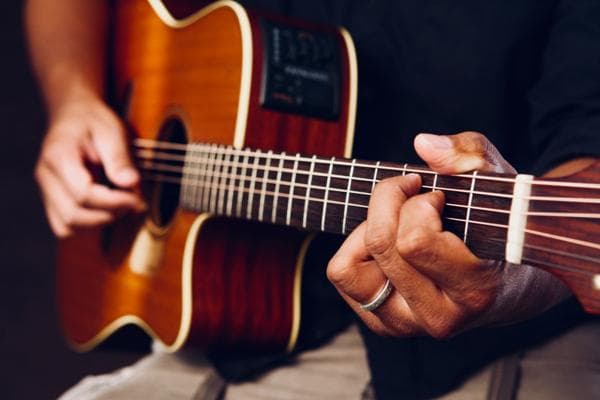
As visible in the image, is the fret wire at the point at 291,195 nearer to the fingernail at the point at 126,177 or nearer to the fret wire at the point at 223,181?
the fret wire at the point at 223,181

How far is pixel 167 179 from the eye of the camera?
101 cm

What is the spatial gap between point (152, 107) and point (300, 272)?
32 centimetres

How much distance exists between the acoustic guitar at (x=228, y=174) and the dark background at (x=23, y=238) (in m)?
0.67

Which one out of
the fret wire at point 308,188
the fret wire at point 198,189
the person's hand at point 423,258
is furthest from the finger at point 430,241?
the fret wire at point 198,189

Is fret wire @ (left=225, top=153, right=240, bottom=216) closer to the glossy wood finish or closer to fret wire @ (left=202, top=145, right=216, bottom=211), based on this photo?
fret wire @ (left=202, top=145, right=216, bottom=211)

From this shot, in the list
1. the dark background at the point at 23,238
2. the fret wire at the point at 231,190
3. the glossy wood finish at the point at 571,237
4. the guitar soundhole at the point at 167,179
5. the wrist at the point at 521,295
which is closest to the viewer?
the glossy wood finish at the point at 571,237

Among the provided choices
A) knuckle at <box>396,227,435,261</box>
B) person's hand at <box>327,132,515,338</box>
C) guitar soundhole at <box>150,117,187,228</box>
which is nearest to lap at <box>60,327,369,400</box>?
guitar soundhole at <box>150,117,187,228</box>

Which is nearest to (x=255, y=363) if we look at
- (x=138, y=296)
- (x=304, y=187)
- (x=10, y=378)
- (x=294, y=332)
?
(x=294, y=332)

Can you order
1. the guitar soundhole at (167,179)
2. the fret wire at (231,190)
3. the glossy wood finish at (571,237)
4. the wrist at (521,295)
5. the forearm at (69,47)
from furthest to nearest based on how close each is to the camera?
the forearm at (69,47) → the guitar soundhole at (167,179) → the fret wire at (231,190) → the wrist at (521,295) → the glossy wood finish at (571,237)

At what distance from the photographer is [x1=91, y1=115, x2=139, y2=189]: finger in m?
1.01

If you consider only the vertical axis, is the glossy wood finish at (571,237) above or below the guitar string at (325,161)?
below

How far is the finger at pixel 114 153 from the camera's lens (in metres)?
1.01

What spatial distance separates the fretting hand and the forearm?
62 centimetres

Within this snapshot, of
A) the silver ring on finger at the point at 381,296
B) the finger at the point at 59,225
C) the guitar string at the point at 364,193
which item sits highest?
the guitar string at the point at 364,193
